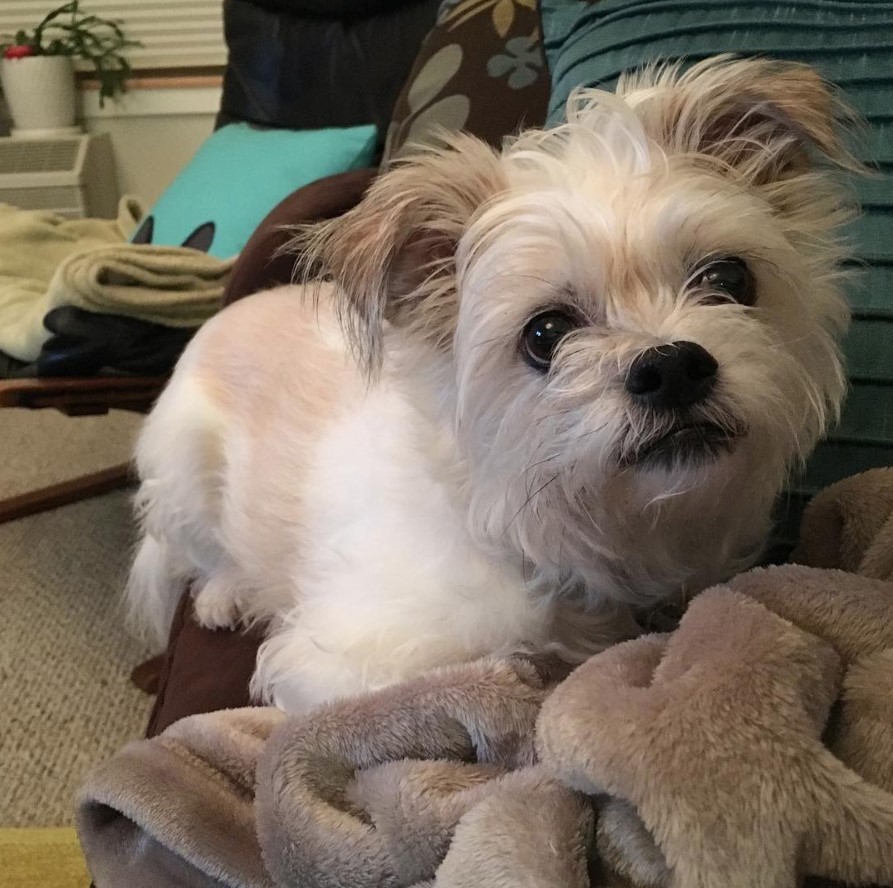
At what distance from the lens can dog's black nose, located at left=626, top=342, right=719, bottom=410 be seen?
2.33 ft

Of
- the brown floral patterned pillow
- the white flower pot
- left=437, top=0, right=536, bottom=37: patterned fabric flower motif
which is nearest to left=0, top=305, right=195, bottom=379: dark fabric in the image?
the brown floral patterned pillow

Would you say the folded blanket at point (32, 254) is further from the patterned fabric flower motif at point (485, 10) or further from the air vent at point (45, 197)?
the patterned fabric flower motif at point (485, 10)

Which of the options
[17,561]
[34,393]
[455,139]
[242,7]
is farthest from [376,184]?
[242,7]

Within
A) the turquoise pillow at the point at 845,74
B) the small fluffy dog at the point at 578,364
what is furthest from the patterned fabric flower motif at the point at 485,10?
the small fluffy dog at the point at 578,364

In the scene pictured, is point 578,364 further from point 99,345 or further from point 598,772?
point 99,345

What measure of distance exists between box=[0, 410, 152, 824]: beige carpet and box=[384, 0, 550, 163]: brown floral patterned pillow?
1184 mm

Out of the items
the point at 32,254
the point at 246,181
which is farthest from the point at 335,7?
the point at 32,254

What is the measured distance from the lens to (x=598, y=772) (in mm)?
531

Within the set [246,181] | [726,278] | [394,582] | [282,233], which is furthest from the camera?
[246,181]

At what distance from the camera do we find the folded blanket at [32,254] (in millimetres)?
1947

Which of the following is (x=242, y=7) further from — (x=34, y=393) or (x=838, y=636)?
(x=838, y=636)

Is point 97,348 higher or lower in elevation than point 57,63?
lower

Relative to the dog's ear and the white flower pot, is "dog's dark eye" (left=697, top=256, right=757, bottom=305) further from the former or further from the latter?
the white flower pot

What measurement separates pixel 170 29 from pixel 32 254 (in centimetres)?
174
